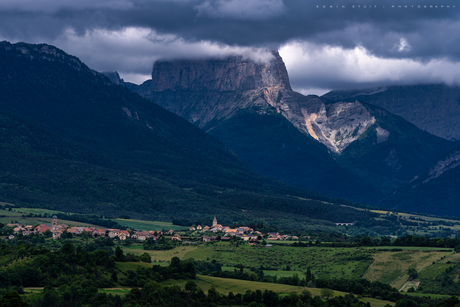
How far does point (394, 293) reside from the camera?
416 feet

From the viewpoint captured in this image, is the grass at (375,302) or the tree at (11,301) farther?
the grass at (375,302)

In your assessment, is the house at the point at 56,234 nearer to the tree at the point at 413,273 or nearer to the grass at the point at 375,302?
the tree at the point at 413,273

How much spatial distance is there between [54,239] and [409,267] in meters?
86.7

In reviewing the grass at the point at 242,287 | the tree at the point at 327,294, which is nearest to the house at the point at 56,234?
the grass at the point at 242,287

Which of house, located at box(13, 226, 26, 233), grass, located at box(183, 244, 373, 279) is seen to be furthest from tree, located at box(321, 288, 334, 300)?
house, located at box(13, 226, 26, 233)

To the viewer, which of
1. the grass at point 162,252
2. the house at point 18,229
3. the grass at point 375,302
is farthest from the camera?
the house at point 18,229

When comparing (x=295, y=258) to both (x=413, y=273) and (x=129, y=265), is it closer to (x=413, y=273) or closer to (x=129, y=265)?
(x=413, y=273)

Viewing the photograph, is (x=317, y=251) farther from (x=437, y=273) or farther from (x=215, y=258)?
(x=437, y=273)

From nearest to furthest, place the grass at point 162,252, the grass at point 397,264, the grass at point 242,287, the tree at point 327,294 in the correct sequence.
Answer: the grass at point 242,287 < the tree at point 327,294 < the grass at point 397,264 < the grass at point 162,252

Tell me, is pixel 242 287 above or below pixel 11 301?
below

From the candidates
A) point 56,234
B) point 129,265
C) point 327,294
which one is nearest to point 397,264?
point 327,294

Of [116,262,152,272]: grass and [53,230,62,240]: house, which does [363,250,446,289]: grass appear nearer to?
[116,262,152,272]: grass

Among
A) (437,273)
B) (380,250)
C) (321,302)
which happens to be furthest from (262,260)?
(321,302)

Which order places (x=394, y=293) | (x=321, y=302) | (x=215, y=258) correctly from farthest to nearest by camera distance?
1. (x=215, y=258)
2. (x=394, y=293)
3. (x=321, y=302)
